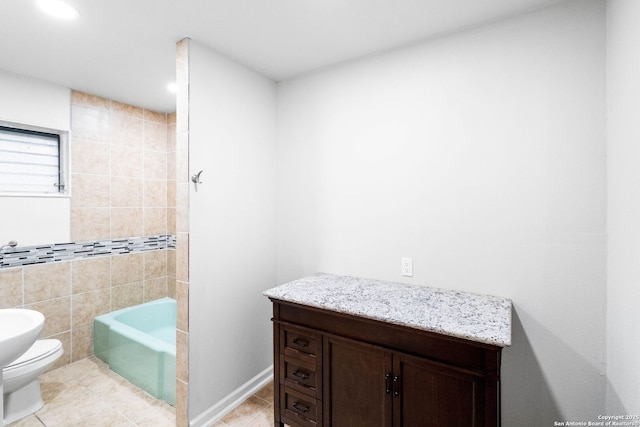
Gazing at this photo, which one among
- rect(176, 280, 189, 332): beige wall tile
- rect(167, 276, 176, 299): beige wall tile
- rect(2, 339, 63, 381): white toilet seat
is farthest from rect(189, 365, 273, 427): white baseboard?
rect(167, 276, 176, 299): beige wall tile

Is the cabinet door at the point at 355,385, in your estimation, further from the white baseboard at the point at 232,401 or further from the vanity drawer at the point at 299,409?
the white baseboard at the point at 232,401

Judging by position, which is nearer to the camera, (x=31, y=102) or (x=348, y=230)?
(x=348, y=230)

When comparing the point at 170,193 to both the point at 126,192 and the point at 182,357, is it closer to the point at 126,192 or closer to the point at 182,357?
the point at 126,192

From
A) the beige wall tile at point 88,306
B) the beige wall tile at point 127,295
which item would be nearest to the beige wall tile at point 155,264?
the beige wall tile at point 127,295

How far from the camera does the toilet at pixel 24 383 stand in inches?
73.5

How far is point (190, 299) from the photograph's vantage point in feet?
5.94

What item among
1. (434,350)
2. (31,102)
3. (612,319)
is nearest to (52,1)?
(31,102)

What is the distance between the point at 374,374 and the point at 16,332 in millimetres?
1730

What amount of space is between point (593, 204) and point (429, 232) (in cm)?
77

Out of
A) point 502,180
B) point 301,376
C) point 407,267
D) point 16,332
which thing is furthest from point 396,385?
point 16,332

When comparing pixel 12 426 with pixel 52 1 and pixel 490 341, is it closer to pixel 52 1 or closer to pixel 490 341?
pixel 52 1

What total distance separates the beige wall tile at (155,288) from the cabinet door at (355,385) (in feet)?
7.76

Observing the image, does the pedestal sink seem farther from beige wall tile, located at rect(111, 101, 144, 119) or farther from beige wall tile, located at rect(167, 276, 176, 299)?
beige wall tile, located at rect(111, 101, 144, 119)

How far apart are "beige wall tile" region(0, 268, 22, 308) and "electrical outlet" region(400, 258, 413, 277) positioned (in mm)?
2846
